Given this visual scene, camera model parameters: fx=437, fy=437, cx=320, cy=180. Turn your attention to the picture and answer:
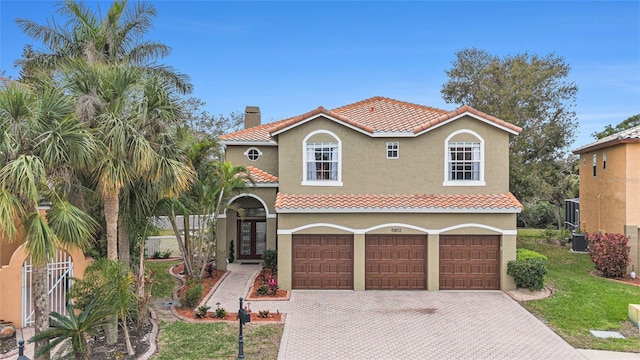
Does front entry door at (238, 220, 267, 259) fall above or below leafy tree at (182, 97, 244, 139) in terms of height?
below

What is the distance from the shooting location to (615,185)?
22453mm

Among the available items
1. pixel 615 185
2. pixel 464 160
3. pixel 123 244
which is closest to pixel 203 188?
pixel 123 244

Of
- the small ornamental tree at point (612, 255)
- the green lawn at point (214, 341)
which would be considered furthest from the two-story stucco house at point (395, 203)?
the small ornamental tree at point (612, 255)

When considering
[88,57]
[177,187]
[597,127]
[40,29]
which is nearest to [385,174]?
[177,187]

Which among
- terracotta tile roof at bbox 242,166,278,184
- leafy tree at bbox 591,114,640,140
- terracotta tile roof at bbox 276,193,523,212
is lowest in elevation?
terracotta tile roof at bbox 276,193,523,212

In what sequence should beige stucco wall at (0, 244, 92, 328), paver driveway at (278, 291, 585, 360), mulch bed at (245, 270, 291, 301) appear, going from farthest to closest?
mulch bed at (245, 270, 291, 301) → beige stucco wall at (0, 244, 92, 328) → paver driveway at (278, 291, 585, 360)

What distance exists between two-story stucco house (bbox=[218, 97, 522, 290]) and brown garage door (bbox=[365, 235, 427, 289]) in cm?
4

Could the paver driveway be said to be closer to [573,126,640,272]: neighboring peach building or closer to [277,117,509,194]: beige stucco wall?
[277,117,509,194]: beige stucco wall

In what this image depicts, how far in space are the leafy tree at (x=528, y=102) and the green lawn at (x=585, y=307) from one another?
7.38m

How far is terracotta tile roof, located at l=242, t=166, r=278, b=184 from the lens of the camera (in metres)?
21.3

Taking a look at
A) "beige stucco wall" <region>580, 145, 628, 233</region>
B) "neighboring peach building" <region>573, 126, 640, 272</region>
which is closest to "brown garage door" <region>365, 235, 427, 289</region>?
"neighboring peach building" <region>573, 126, 640, 272</region>

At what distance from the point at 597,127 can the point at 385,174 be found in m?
32.6

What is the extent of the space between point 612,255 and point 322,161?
14029 millimetres

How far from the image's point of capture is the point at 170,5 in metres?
21.6
